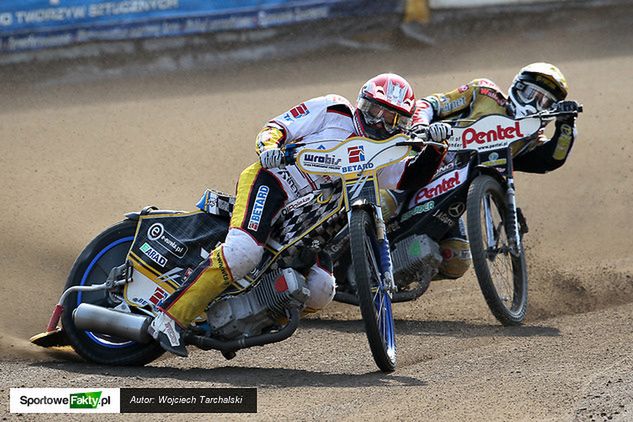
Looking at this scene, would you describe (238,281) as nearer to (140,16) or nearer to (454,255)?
(454,255)

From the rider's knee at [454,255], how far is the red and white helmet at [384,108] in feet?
6.15

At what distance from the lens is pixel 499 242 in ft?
30.8

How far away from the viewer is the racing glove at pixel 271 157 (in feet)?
24.3

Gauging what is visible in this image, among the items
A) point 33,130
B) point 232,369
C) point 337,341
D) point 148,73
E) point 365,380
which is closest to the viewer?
point 365,380

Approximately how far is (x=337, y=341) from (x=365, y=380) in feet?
5.47

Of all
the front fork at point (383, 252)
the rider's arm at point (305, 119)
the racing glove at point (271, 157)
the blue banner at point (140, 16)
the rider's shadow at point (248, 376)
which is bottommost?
the rider's shadow at point (248, 376)

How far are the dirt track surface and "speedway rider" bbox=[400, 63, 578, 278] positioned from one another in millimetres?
1229

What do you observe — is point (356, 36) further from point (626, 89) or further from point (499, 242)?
point (499, 242)

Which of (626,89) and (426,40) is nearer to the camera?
(626,89)

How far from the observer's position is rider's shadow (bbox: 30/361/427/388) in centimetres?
709

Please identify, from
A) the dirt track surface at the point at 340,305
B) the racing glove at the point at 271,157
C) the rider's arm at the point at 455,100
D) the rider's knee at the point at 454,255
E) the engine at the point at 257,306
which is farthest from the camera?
the rider's arm at the point at 455,100

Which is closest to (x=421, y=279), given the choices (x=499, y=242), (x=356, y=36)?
(x=499, y=242)

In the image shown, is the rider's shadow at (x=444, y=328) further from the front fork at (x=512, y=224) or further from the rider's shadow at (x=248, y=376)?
the rider's shadow at (x=248, y=376)

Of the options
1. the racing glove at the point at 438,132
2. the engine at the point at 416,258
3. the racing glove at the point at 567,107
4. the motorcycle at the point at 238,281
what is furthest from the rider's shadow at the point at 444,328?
the racing glove at the point at 567,107
